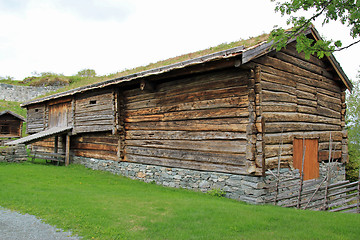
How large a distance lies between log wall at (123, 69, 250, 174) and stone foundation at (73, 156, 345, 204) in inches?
9.3

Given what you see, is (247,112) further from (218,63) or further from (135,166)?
(135,166)

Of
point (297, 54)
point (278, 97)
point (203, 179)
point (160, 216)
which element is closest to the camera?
point (160, 216)

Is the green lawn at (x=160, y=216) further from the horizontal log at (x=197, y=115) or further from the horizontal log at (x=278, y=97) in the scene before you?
the horizontal log at (x=278, y=97)

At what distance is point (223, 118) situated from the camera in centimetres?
876

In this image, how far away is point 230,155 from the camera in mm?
8523

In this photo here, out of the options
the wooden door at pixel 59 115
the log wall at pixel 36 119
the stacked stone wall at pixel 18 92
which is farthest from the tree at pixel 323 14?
the stacked stone wall at pixel 18 92

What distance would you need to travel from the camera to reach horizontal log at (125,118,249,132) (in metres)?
8.35

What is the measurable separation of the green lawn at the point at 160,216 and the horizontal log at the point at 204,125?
6.88 feet

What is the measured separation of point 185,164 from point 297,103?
436 cm

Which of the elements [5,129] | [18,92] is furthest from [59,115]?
[18,92]

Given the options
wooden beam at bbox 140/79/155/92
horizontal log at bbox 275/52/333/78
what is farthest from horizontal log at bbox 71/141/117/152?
horizontal log at bbox 275/52/333/78

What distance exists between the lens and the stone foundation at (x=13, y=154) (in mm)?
13734

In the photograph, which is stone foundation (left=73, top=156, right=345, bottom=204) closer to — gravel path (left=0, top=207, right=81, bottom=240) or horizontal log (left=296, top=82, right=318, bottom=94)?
horizontal log (left=296, top=82, right=318, bottom=94)

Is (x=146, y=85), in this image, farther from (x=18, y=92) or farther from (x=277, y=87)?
(x=18, y=92)
